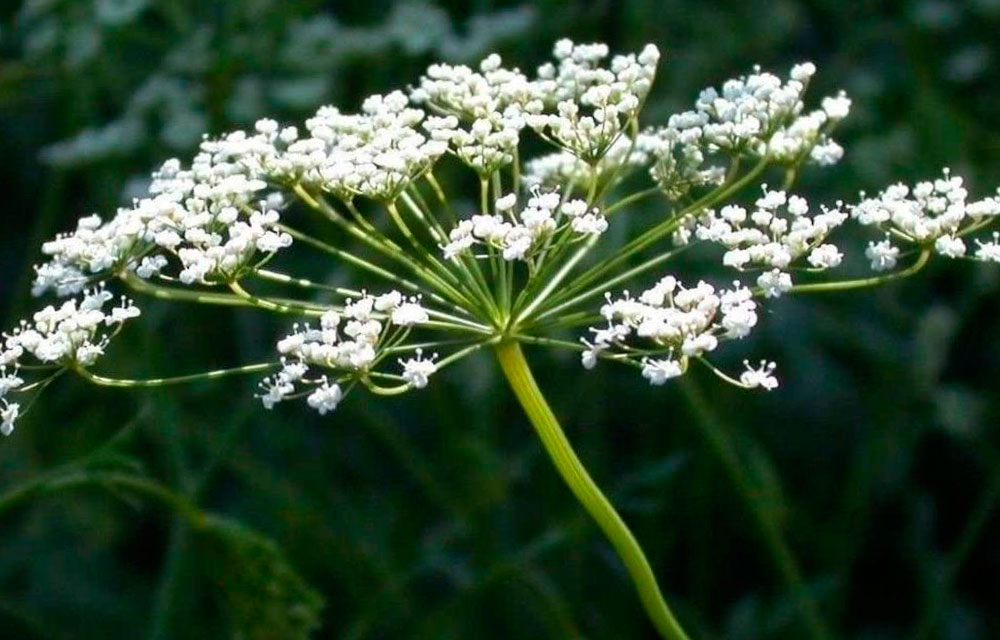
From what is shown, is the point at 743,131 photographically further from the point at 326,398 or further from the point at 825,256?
the point at 326,398

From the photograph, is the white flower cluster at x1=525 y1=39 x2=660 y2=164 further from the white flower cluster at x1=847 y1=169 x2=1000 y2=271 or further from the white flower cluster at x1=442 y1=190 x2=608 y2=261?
the white flower cluster at x1=847 y1=169 x2=1000 y2=271

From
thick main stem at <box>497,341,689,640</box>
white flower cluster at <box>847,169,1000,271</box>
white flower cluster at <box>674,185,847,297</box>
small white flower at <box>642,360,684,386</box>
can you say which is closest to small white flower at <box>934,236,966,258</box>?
white flower cluster at <box>847,169,1000,271</box>

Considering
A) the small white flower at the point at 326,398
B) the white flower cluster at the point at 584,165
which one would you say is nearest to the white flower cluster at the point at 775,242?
the white flower cluster at the point at 584,165

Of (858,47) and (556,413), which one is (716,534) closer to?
(556,413)

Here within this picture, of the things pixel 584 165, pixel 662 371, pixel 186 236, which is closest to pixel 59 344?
pixel 186 236

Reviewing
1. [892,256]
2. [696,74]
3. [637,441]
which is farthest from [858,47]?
[892,256]
